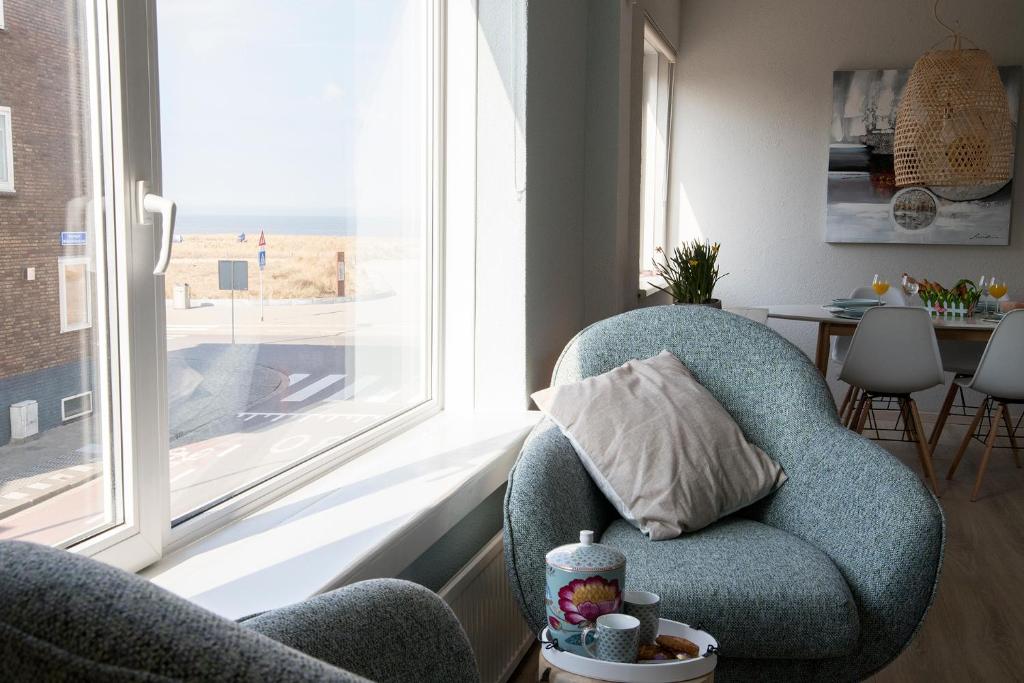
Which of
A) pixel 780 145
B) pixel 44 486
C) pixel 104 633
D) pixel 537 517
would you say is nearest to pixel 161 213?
pixel 44 486

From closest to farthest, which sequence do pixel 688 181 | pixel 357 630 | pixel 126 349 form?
1. pixel 357 630
2. pixel 126 349
3. pixel 688 181

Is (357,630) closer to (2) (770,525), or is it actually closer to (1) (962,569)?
(2) (770,525)

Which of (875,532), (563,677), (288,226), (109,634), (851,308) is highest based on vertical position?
(288,226)

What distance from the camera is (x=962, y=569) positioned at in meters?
3.28

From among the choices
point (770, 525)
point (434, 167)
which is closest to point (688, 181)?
point (434, 167)

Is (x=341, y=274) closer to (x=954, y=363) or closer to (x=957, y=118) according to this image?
(x=957, y=118)

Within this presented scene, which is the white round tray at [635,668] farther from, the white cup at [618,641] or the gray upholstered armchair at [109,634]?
the gray upholstered armchair at [109,634]

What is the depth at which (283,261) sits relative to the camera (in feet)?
6.48

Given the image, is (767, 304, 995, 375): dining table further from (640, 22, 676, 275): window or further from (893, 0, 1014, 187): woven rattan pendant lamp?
(640, 22, 676, 275): window

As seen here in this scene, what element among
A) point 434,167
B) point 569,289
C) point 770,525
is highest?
point 434,167

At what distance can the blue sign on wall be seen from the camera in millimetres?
1321

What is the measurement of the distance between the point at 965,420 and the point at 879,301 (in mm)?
1404

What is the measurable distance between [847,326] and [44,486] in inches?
153

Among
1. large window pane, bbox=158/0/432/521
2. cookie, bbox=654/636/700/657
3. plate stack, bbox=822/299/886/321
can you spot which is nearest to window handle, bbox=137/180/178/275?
large window pane, bbox=158/0/432/521
